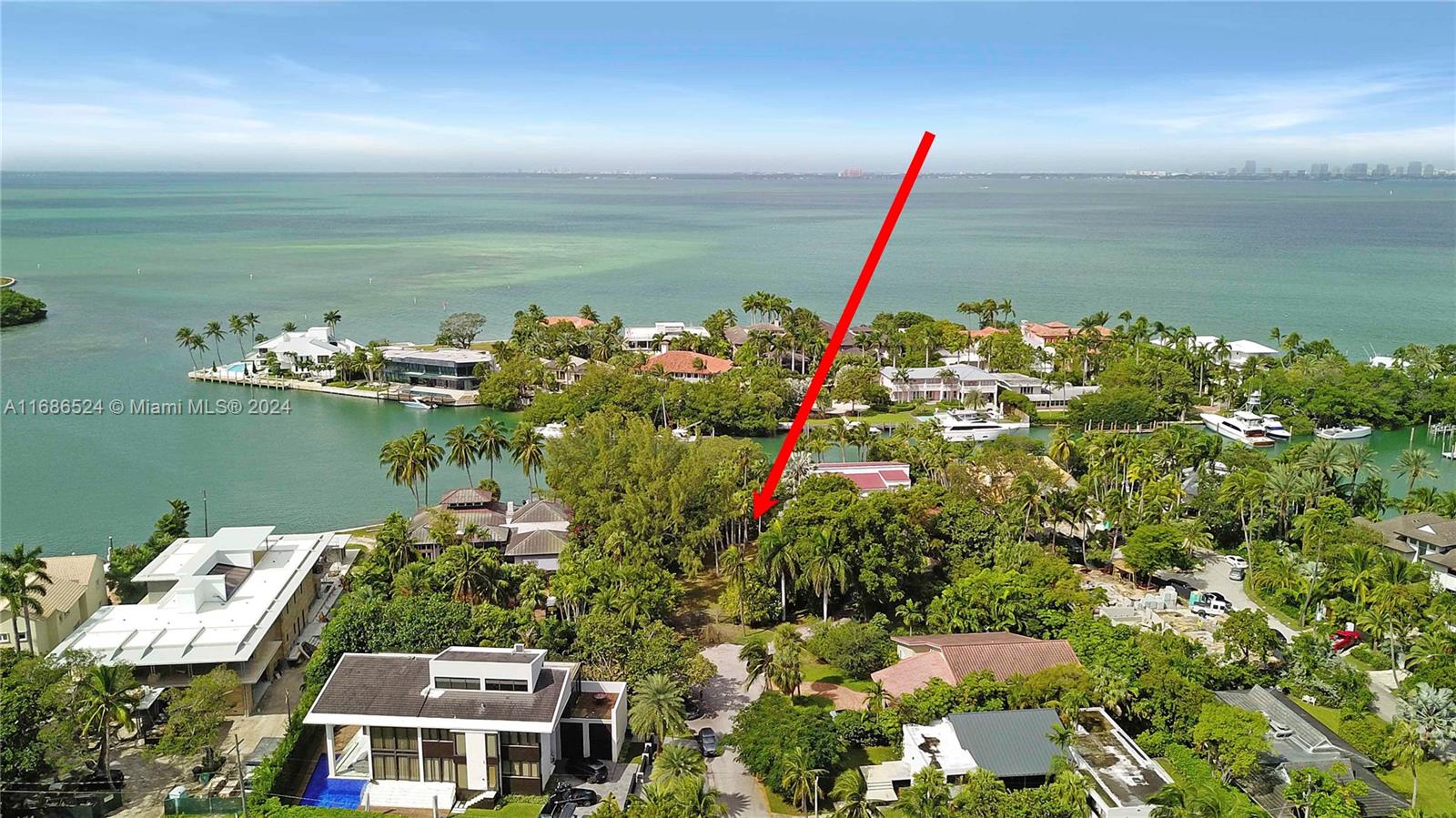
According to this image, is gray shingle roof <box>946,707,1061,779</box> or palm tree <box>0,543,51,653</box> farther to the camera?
palm tree <box>0,543,51,653</box>

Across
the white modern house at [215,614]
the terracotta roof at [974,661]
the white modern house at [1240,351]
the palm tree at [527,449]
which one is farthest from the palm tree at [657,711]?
the white modern house at [1240,351]

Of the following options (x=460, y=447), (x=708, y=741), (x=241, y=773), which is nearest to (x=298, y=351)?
(x=460, y=447)

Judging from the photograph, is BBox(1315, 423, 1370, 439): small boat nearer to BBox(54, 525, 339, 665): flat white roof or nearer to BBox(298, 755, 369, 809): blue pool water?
BBox(54, 525, 339, 665): flat white roof

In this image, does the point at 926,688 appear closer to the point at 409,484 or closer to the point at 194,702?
the point at 194,702

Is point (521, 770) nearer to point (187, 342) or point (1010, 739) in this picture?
point (1010, 739)

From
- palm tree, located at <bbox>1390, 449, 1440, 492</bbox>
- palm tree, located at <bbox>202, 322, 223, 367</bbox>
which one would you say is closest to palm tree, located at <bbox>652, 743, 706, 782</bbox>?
palm tree, located at <bbox>1390, 449, 1440, 492</bbox>

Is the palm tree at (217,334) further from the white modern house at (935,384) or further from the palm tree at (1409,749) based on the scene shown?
the palm tree at (1409,749)

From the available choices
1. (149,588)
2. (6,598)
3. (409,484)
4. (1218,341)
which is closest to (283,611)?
(149,588)
